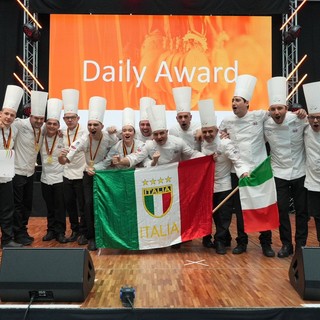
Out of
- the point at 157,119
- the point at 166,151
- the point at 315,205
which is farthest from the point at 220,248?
the point at 157,119

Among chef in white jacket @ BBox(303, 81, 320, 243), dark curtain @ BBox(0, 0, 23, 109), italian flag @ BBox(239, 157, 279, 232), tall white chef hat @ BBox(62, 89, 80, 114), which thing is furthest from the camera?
dark curtain @ BBox(0, 0, 23, 109)

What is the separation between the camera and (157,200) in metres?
4.25

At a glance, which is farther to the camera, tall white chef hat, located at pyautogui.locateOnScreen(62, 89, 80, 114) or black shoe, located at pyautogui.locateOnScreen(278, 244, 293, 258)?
tall white chef hat, located at pyautogui.locateOnScreen(62, 89, 80, 114)

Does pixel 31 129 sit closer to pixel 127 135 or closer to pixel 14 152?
pixel 14 152

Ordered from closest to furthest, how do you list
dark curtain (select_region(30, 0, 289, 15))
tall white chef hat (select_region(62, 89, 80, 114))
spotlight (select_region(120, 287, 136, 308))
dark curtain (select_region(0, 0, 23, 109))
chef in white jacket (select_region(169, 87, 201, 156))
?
spotlight (select_region(120, 287, 136, 308)) < chef in white jacket (select_region(169, 87, 201, 156)) < tall white chef hat (select_region(62, 89, 80, 114)) < dark curtain (select_region(30, 0, 289, 15)) < dark curtain (select_region(0, 0, 23, 109))

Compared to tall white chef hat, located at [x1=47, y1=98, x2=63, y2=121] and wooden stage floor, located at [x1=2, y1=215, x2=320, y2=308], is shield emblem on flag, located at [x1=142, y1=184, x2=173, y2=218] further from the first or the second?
tall white chef hat, located at [x1=47, y1=98, x2=63, y2=121]

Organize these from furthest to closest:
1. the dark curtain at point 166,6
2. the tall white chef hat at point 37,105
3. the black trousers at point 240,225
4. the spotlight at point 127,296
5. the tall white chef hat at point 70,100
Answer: the dark curtain at point 166,6 < the tall white chef hat at point 70,100 < the tall white chef hat at point 37,105 < the black trousers at point 240,225 < the spotlight at point 127,296

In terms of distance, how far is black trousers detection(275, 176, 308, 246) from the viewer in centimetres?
407

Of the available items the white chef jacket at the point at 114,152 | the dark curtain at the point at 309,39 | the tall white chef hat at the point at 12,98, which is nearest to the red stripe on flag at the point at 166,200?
the white chef jacket at the point at 114,152

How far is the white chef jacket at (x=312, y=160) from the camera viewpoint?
3877 mm

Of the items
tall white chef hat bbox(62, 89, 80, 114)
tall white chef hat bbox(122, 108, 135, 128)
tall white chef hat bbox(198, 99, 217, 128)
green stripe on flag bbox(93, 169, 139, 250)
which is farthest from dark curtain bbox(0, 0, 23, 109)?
tall white chef hat bbox(198, 99, 217, 128)

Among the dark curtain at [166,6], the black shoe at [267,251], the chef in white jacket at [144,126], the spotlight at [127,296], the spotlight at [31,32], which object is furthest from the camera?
the dark curtain at [166,6]

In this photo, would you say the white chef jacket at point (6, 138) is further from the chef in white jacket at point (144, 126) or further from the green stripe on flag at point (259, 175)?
the green stripe on flag at point (259, 175)

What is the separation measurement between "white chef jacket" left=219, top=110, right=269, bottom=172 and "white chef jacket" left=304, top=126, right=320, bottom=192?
47cm
